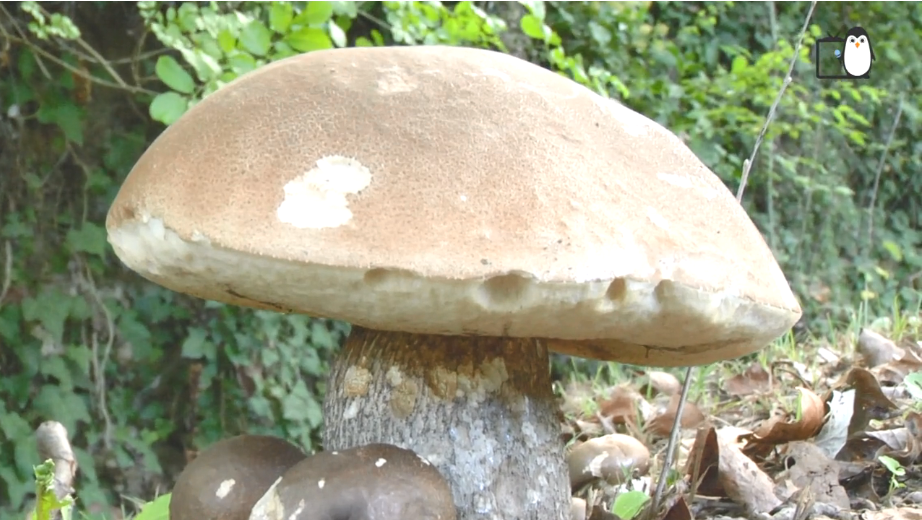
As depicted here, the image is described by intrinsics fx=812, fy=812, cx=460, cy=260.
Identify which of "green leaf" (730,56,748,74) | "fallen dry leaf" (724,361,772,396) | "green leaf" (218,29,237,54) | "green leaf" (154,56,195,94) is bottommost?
"fallen dry leaf" (724,361,772,396)

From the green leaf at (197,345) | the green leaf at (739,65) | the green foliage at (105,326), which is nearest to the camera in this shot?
the green foliage at (105,326)

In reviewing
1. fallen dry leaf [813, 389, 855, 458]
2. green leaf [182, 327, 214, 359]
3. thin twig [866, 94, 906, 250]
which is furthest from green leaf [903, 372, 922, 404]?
thin twig [866, 94, 906, 250]

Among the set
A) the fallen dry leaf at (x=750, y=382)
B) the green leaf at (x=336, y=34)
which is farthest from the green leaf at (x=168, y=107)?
the fallen dry leaf at (x=750, y=382)

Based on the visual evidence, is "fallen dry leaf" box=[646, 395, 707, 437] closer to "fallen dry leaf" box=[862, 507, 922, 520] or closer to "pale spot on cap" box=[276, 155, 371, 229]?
"fallen dry leaf" box=[862, 507, 922, 520]

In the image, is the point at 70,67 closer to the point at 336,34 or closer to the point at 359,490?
the point at 336,34

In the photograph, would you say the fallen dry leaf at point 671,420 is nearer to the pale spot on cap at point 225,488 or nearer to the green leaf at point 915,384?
the green leaf at point 915,384

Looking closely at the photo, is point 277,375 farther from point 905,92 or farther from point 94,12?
point 905,92
